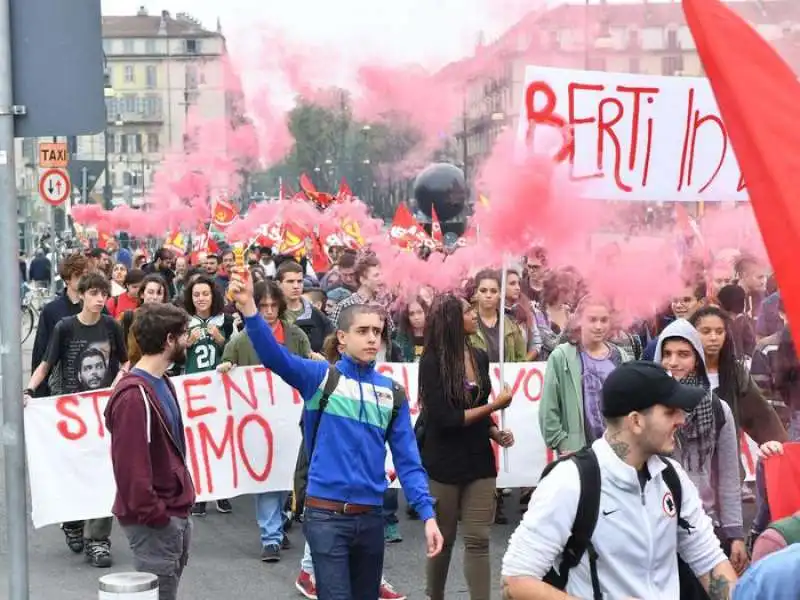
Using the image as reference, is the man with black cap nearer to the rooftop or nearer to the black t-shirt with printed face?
the black t-shirt with printed face

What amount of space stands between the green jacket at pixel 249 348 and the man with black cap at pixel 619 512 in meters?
5.44

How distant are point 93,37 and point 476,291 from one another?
555 centimetres

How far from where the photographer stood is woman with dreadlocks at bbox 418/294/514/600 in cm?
675

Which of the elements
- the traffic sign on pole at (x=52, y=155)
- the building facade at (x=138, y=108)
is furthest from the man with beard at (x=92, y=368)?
the building facade at (x=138, y=108)

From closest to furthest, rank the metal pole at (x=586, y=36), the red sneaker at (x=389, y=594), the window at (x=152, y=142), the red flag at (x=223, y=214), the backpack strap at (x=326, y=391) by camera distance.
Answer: the backpack strap at (x=326, y=391) → the red sneaker at (x=389, y=594) → the metal pole at (x=586, y=36) → the red flag at (x=223, y=214) → the window at (x=152, y=142)

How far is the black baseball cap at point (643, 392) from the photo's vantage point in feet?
12.1

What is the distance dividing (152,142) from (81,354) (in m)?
58.2

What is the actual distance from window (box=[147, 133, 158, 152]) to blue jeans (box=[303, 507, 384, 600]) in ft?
179

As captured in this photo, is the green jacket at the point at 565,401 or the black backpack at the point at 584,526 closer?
the black backpack at the point at 584,526

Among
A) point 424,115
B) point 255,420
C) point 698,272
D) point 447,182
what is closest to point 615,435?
point 255,420

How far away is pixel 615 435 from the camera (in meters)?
3.70

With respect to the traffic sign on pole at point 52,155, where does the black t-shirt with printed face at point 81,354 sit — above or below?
below

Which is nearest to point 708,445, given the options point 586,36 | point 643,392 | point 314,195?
point 643,392

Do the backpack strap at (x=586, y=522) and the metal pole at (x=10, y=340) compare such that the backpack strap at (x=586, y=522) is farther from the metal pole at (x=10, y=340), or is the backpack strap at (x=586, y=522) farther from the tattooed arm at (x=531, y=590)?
the metal pole at (x=10, y=340)
